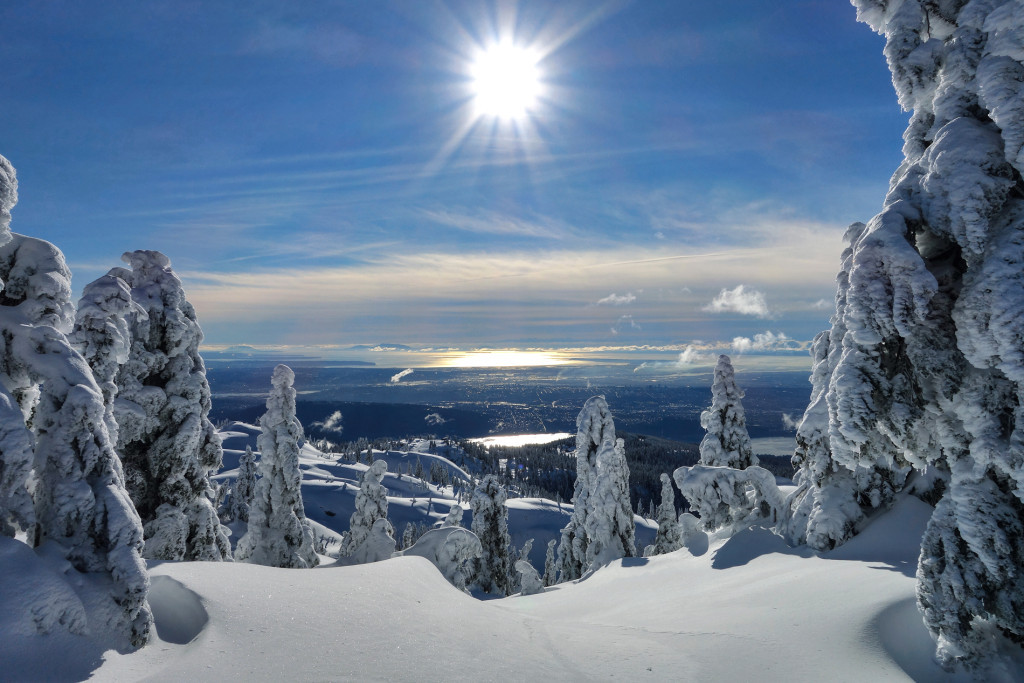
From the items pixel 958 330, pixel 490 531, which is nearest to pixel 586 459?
pixel 490 531

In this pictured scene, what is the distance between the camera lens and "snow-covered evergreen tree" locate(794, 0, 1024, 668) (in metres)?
6.36

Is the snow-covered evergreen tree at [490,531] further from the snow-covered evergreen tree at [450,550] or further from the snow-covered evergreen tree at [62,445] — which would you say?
the snow-covered evergreen tree at [62,445]

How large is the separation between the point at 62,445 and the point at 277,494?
2171 cm

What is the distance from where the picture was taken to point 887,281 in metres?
6.82

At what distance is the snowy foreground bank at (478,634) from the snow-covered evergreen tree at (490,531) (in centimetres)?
1934

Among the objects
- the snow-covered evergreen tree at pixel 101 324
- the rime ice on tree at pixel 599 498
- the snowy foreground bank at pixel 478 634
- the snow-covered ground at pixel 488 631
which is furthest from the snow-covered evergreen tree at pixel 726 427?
the snow-covered evergreen tree at pixel 101 324

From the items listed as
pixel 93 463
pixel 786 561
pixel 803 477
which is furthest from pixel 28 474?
pixel 803 477

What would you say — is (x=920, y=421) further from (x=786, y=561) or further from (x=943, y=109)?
(x=786, y=561)

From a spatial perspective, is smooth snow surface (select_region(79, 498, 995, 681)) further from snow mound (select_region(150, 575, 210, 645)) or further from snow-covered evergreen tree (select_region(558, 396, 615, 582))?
snow-covered evergreen tree (select_region(558, 396, 615, 582))

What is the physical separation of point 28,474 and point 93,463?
78cm

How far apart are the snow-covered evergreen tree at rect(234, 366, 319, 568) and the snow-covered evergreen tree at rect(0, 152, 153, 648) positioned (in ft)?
66.4

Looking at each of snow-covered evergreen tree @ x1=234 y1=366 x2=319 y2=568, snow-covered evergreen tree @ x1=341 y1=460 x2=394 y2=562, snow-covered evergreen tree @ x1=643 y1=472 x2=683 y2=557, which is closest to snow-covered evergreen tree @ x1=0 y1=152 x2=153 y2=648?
snow-covered evergreen tree @ x1=234 y1=366 x2=319 y2=568

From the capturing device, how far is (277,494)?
1016 inches

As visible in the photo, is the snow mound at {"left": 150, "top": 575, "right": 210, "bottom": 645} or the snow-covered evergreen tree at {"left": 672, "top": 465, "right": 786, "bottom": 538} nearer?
the snow mound at {"left": 150, "top": 575, "right": 210, "bottom": 645}
